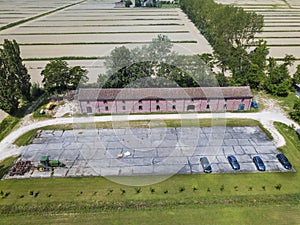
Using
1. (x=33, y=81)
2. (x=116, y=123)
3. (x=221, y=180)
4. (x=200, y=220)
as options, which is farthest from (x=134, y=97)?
(x=33, y=81)

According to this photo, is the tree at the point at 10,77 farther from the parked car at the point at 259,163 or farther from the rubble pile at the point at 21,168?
the parked car at the point at 259,163

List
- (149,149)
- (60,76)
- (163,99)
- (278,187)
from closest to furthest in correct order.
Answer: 1. (278,187)
2. (149,149)
3. (163,99)
4. (60,76)

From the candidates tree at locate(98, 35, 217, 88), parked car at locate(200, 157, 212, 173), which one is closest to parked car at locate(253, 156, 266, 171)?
parked car at locate(200, 157, 212, 173)

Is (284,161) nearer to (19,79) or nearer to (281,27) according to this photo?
(19,79)

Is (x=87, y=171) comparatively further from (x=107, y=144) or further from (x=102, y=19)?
(x=102, y=19)

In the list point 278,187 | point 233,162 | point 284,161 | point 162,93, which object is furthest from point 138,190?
point 162,93

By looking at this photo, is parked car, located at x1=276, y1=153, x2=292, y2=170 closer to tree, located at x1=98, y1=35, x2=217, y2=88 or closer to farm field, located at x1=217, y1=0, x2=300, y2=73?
tree, located at x1=98, y1=35, x2=217, y2=88

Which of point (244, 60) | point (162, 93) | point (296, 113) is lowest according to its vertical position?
point (296, 113)
